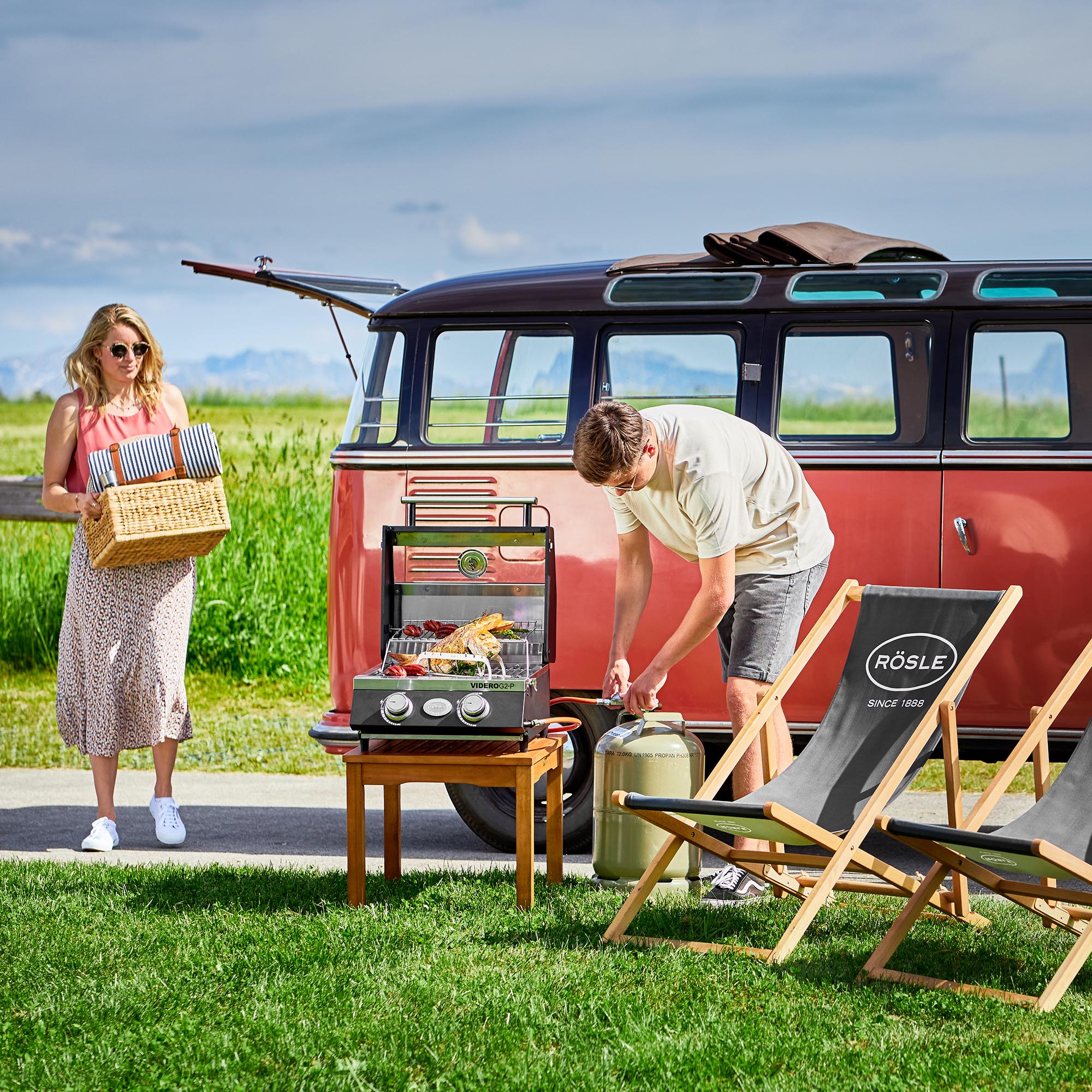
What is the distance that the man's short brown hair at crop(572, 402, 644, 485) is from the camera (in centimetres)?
469

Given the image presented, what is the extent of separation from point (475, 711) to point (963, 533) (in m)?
2.39

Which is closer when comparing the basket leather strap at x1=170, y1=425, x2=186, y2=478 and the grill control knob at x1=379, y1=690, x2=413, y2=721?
the grill control knob at x1=379, y1=690, x2=413, y2=721

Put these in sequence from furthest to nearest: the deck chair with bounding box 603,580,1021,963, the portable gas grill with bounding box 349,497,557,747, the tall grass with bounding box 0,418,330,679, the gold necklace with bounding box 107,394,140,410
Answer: the tall grass with bounding box 0,418,330,679, the gold necklace with bounding box 107,394,140,410, the portable gas grill with bounding box 349,497,557,747, the deck chair with bounding box 603,580,1021,963

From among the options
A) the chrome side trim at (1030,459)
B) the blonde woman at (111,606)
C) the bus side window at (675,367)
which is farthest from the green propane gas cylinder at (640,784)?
the blonde woman at (111,606)

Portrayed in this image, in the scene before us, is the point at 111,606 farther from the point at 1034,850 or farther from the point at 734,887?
the point at 1034,850

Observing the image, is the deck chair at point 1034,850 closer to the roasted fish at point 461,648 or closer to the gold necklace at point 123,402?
the roasted fish at point 461,648

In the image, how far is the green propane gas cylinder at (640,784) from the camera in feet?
17.3

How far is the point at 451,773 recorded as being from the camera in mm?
4848

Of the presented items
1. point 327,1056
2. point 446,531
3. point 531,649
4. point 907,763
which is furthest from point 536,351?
point 327,1056

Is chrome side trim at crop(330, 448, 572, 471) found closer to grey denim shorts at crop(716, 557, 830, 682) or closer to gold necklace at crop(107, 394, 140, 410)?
gold necklace at crop(107, 394, 140, 410)

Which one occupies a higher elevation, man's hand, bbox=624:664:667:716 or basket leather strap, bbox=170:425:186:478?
basket leather strap, bbox=170:425:186:478

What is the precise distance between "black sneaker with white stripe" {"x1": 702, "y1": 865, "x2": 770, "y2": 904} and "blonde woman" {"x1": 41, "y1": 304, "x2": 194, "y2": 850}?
8.13 ft

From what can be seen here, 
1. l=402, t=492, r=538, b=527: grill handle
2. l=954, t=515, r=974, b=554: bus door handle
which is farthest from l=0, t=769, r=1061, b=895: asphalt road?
l=402, t=492, r=538, b=527: grill handle

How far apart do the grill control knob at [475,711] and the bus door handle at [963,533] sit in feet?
7.64
